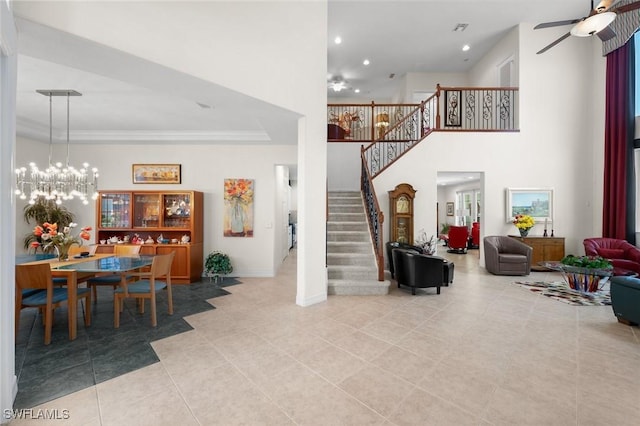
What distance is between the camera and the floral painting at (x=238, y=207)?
634 cm

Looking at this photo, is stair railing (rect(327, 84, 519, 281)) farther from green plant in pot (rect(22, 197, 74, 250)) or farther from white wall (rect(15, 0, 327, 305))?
green plant in pot (rect(22, 197, 74, 250))

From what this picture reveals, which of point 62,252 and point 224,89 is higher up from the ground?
point 224,89

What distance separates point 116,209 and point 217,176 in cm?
221

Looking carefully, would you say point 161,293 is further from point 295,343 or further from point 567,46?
point 567,46

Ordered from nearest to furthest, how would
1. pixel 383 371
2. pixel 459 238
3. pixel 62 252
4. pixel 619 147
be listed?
pixel 383 371
pixel 62 252
pixel 619 147
pixel 459 238

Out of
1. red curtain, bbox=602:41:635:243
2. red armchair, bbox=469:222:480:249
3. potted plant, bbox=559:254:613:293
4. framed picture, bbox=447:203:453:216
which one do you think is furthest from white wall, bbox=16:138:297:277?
framed picture, bbox=447:203:453:216

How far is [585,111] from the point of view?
6973 mm

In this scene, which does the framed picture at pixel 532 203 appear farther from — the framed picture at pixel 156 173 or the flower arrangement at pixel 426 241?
the framed picture at pixel 156 173

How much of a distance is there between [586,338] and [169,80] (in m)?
5.46

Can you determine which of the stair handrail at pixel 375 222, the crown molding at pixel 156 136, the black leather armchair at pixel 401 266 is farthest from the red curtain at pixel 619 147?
the crown molding at pixel 156 136

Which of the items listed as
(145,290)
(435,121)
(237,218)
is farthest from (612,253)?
(145,290)

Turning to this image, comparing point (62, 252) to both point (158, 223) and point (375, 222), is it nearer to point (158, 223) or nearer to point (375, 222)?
point (158, 223)

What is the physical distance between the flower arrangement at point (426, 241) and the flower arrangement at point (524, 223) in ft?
6.78

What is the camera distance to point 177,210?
6.02 m
